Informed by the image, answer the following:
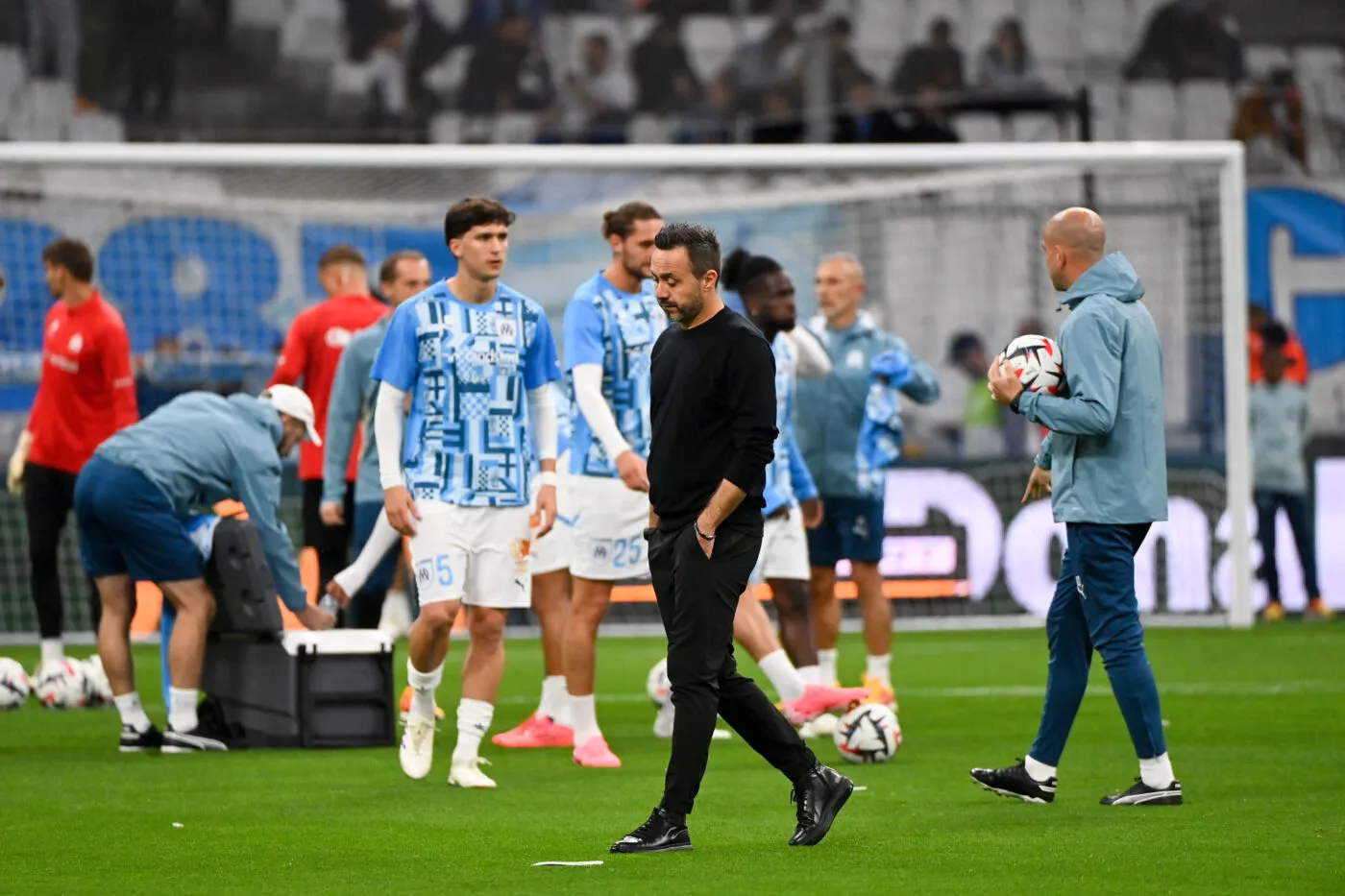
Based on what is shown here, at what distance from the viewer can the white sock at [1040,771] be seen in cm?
755

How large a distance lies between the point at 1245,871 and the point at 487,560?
3.22 meters

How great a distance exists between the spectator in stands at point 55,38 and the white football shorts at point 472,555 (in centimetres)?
1748

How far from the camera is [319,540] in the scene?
1203 centimetres

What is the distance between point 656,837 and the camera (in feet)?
20.6

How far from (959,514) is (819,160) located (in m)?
3.48

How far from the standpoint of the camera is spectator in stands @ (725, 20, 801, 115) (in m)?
24.8

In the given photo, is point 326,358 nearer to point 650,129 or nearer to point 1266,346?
point 1266,346

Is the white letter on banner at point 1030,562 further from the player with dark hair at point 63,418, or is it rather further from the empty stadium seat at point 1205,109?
the empty stadium seat at point 1205,109

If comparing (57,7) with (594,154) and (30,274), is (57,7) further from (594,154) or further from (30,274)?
(594,154)

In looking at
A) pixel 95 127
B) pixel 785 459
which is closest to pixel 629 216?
pixel 785 459

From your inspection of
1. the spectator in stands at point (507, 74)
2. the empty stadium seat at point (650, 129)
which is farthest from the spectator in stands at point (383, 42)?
the empty stadium seat at point (650, 129)

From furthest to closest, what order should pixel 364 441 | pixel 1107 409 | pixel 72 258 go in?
1. pixel 72 258
2. pixel 364 441
3. pixel 1107 409

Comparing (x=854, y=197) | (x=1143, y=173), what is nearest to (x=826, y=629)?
(x=854, y=197)

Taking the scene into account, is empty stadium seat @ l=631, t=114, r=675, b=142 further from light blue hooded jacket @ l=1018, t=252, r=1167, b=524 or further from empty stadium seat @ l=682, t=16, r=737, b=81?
→ light blue hooded jacket @ l=1018, t=252, r=1167, b=524
